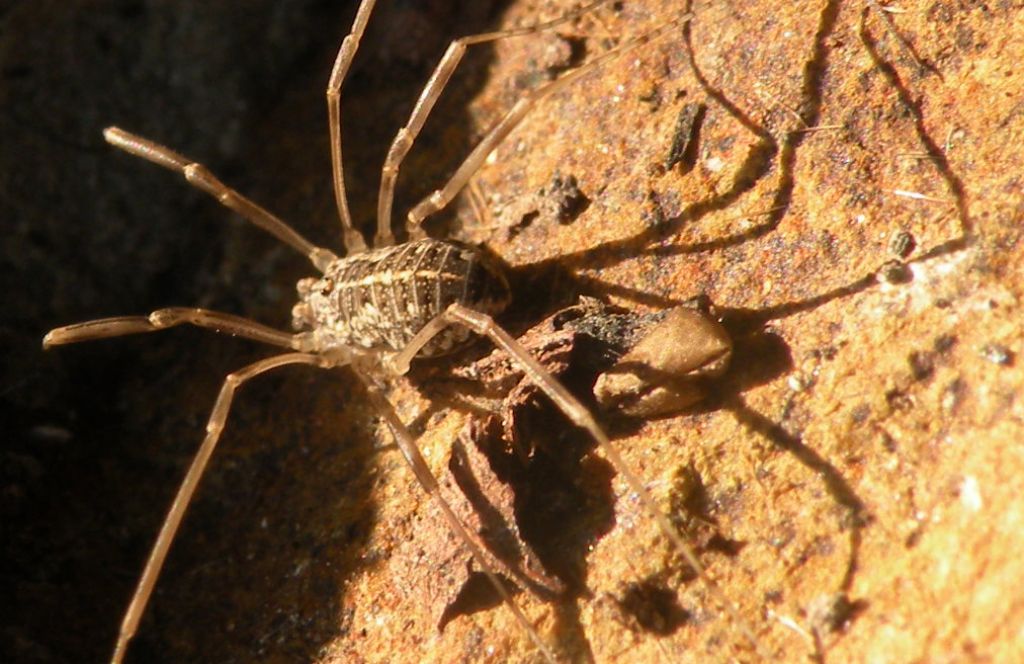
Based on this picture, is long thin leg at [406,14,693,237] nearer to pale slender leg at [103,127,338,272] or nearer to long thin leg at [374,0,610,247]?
long thin leg at [374,0,610,247]

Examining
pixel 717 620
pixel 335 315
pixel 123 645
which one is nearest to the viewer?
pixel 717 620

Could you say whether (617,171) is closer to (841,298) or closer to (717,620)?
(841,298)

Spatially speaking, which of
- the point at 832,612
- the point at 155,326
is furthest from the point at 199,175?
the point at 832,612

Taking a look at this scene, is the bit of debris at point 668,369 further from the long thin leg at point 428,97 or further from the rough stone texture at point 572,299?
the long thin leg at point 428,97

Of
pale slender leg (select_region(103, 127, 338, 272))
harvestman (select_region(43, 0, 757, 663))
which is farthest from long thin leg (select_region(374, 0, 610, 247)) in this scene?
pale slender leg (select_region(103, 127, 338, 272))

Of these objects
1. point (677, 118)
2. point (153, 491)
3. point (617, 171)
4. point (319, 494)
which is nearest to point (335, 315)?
point (319, 494)

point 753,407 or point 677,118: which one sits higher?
point 677,118
